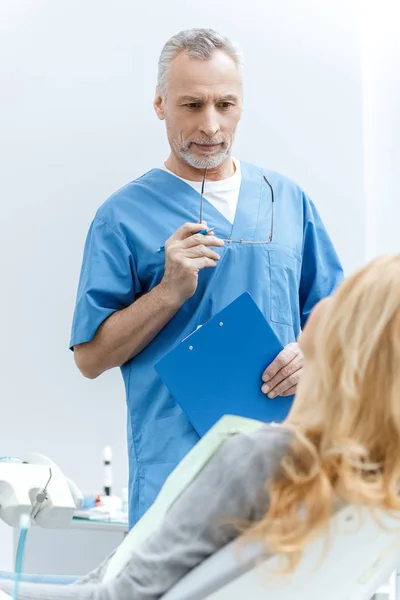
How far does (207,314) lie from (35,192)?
1.47 m

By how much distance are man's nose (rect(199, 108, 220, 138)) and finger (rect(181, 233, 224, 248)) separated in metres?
0.24

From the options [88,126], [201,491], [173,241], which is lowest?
[201,491]

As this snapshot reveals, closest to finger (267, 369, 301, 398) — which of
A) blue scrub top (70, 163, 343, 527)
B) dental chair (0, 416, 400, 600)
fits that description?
blue scrub top (70, 163, 343, 527)

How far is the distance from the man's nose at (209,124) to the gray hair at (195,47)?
135 millimetres

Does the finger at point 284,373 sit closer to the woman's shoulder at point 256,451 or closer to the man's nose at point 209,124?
the man's nose at point 209,124

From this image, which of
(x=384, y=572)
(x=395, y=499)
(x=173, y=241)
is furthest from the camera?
(x=173, y=241)

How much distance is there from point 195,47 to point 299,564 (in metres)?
1.28

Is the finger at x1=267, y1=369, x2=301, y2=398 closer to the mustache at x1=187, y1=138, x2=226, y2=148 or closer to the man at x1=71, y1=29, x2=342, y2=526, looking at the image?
the man at x1=71, y1=29, x2=342, y2=526

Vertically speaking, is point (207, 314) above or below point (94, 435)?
above

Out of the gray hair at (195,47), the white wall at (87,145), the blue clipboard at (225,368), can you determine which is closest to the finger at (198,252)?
the blue clipboard at (225,368)

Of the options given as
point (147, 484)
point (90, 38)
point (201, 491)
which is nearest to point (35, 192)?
point (90, 38)

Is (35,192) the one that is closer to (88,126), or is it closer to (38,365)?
(88,126)

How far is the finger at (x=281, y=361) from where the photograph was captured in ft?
6.27

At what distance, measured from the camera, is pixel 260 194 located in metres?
2.17
